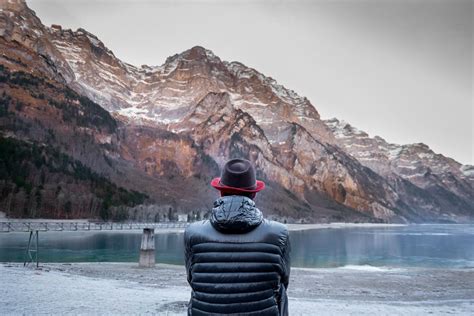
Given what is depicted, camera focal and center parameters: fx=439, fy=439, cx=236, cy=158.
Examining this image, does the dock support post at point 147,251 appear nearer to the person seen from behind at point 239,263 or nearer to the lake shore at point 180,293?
the lake shore at point 180,293

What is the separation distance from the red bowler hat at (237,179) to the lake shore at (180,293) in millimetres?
9740

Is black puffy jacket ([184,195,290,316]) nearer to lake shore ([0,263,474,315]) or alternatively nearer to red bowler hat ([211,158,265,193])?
red bowler hat ([211,158,265,193])

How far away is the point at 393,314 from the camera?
14930mm

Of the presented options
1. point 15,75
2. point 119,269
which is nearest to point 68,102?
point 15,75

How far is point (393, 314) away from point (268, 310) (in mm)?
13305

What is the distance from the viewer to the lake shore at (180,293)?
1315 cm

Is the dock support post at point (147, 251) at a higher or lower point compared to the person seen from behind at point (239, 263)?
lower

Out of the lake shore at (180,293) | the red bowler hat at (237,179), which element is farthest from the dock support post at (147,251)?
the red bowler hat at (237,179)

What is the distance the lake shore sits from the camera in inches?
518

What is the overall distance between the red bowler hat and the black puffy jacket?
172 mm

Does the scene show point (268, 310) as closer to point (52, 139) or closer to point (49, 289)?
point (49, 289)

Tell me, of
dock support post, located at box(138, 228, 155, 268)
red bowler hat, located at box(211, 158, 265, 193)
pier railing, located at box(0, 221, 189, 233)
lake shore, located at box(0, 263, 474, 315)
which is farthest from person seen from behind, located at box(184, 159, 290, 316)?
pier railing, located at box(0, 221, 189, 233)

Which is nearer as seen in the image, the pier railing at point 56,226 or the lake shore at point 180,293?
the lake shore at point 180,293

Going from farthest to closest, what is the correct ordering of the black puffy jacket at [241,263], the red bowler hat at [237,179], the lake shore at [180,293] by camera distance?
1. the lake shore at [180,293]
2. the red bowler hat at [237,179]
3. the black puffy jacket at [241,263]
